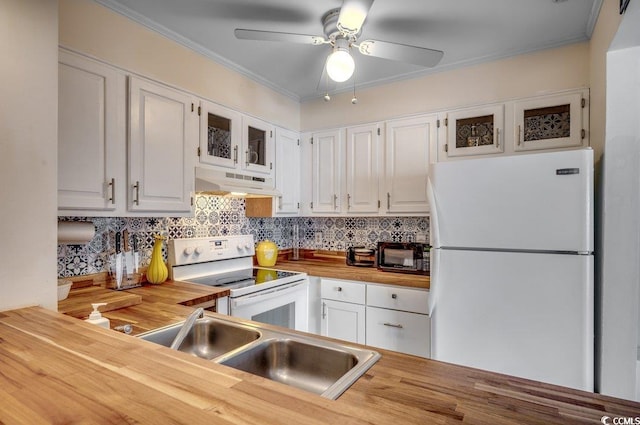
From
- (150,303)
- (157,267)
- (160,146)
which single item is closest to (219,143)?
(160,146)

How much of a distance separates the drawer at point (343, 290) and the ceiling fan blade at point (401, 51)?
1.56 m

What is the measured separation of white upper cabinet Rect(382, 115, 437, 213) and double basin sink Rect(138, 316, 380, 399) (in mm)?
Result: 1799

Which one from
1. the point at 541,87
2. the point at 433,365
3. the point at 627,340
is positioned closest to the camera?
the point at 433,365

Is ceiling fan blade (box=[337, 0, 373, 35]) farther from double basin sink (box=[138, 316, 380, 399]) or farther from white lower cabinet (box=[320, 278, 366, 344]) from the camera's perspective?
white lower cabinet (box=[320, 278, 366, 344])

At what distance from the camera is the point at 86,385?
0.60 meters

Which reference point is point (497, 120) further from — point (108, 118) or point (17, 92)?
point (17, 92)

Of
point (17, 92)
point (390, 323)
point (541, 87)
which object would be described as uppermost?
point (541, 87)

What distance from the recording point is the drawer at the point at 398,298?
2.29m

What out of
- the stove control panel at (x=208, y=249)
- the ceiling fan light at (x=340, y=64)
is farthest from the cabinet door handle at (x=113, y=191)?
the ceiling fan light at (x=340, y=64)

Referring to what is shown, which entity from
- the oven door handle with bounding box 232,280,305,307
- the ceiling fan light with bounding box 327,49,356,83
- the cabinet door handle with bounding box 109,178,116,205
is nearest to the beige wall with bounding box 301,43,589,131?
the ceiling fan light with bounding box 327,49,356,83

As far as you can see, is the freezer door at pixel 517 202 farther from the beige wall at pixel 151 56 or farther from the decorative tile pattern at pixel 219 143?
the beige wall at pixel 151 56

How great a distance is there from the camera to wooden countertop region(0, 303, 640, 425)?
0.53 meters

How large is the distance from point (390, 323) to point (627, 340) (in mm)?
1266

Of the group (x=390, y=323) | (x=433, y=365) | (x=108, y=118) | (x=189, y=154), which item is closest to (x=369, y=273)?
(x=390, y=323)
